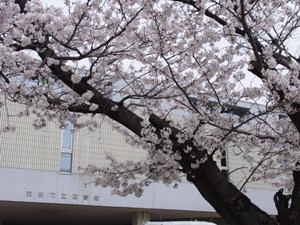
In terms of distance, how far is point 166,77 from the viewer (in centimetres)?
588

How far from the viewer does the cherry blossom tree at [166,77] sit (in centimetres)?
480

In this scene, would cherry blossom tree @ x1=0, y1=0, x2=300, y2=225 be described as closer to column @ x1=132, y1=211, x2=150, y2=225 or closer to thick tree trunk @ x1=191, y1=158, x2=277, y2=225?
thick tree trunk @ x1=191, y1=158, x2=277, y2=225

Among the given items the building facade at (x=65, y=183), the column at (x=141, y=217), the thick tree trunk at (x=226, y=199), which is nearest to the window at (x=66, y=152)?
the building facade at (x=65, y=183)

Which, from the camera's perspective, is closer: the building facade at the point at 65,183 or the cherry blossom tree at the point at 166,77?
the cherry blossom tree at the point at 166,77

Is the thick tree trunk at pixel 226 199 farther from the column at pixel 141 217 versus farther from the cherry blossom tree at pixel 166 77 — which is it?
the column at pixel 141 217

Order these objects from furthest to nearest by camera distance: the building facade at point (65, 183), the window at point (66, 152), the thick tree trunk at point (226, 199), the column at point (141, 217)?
the column at point (141, 217), the window at point (66, 152), the building facade at point (65, 183), the thick tree trunk at point (226, 199)

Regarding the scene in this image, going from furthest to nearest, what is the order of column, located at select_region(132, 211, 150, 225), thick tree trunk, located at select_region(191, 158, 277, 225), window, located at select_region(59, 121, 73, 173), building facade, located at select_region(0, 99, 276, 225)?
column, located at select_region(132, 211, 150, 225)
window, located at select_region(59, 121, 73, 173)
building facade, located at select_region(0, 99, 276, 225)
thick tree trunk, located at select_region(191, 158, 277, 225)

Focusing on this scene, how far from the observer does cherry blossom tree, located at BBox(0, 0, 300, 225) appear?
15.8ft

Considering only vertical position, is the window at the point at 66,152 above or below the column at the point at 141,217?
above

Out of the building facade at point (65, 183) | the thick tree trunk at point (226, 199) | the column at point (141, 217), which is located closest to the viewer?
the thick tree trunk at point (226, 199)

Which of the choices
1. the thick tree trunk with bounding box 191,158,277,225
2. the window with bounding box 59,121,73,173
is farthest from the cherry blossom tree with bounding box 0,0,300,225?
the window with bounding box 59,121,73,173

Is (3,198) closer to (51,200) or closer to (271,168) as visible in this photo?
(51,200)

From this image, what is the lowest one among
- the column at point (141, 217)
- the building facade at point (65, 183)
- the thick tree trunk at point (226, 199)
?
the thick tree trunk at point (226, 199)

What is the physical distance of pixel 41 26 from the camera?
523 centimetres
